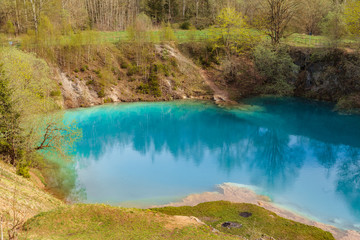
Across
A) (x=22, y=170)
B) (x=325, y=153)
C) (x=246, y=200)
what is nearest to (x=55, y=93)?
(x=22, y=170)

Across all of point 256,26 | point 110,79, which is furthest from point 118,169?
point 256,26

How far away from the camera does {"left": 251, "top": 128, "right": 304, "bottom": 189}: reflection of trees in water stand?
33.9 metres

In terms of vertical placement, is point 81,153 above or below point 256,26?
below

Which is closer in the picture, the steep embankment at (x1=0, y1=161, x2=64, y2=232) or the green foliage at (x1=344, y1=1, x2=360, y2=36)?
the steep embankment at (x1=0, y1=161, x2=64, y2=232)

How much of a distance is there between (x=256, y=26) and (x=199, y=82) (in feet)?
65.6

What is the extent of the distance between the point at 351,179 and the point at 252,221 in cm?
1718

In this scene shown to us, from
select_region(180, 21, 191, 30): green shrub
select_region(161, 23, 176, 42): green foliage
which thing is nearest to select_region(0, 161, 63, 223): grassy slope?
select_region(161, 23, 176, 42): green foliage

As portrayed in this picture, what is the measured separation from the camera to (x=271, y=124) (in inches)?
2031

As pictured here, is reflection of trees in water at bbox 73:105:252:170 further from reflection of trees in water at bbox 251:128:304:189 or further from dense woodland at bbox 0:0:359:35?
dense woodland at bbox 0:0:359:35

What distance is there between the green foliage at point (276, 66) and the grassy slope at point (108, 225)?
4935 cm

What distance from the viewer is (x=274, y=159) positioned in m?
39.6

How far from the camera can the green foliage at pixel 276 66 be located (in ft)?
206

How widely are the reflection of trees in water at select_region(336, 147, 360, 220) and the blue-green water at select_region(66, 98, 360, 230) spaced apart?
0.10 meters

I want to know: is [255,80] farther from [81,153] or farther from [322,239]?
[322,239]
